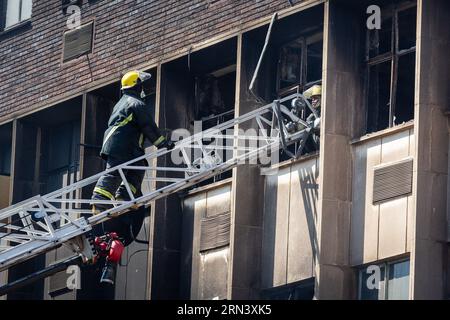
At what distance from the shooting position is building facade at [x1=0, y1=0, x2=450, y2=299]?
24344mm

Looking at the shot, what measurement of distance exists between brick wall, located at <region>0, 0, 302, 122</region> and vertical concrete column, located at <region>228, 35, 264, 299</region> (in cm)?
120

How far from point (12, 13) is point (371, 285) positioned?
12075 mm

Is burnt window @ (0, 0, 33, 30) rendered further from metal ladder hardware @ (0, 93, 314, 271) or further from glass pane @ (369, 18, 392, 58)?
glass pane @ (369, 18, 392, 58)

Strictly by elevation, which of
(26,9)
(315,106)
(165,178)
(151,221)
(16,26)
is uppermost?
(26,9)

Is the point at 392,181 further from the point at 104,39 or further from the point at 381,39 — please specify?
the point at 104,39

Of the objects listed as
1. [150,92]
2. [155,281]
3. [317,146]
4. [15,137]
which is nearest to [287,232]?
[317,146]

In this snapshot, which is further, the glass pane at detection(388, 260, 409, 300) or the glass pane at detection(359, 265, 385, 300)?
the glass pane at detection(359, 265, 385, 300)

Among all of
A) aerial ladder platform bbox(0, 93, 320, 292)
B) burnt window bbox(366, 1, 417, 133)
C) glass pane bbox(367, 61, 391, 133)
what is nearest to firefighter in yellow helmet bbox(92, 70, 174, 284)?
aerial ladder platform bbox(0, 93, 320, 292)

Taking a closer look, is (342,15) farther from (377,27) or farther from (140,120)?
(140,120)

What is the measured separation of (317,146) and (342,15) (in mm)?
2027

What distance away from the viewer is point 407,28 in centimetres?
2547

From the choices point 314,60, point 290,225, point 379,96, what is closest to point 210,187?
point 290,225

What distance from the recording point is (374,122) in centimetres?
2586

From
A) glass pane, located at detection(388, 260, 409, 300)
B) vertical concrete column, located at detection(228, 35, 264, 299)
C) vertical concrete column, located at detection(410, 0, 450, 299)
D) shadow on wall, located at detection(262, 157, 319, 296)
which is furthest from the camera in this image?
vertical concrete column, located at detection(228, 35, 264, 299)
